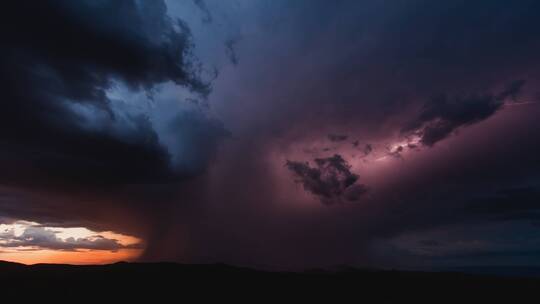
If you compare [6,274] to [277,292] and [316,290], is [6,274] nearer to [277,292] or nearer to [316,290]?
[277,292]

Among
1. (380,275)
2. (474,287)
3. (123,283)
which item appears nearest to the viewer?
(123,283)

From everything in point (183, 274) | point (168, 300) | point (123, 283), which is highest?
point (183, 274)

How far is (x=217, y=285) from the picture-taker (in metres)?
79.8

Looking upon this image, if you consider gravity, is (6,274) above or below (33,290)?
above

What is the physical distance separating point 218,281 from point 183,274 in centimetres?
Result: 1284

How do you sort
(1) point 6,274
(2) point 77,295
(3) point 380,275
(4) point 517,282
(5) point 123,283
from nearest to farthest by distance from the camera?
(2) point 77,295, (5) point 123,283, (1) point 6,274, (4) point 517,282, (3) point 380,275

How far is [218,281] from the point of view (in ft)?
278

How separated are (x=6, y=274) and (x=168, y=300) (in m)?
45.9

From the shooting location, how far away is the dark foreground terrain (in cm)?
6612

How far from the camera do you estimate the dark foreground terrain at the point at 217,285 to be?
66125 millimetres

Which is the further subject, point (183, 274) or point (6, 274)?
point (183, 274)

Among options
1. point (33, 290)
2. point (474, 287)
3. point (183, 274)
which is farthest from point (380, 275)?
point (33, 290)

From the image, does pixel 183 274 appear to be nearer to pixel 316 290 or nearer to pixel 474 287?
pixel 316 290

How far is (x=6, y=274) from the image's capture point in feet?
259
